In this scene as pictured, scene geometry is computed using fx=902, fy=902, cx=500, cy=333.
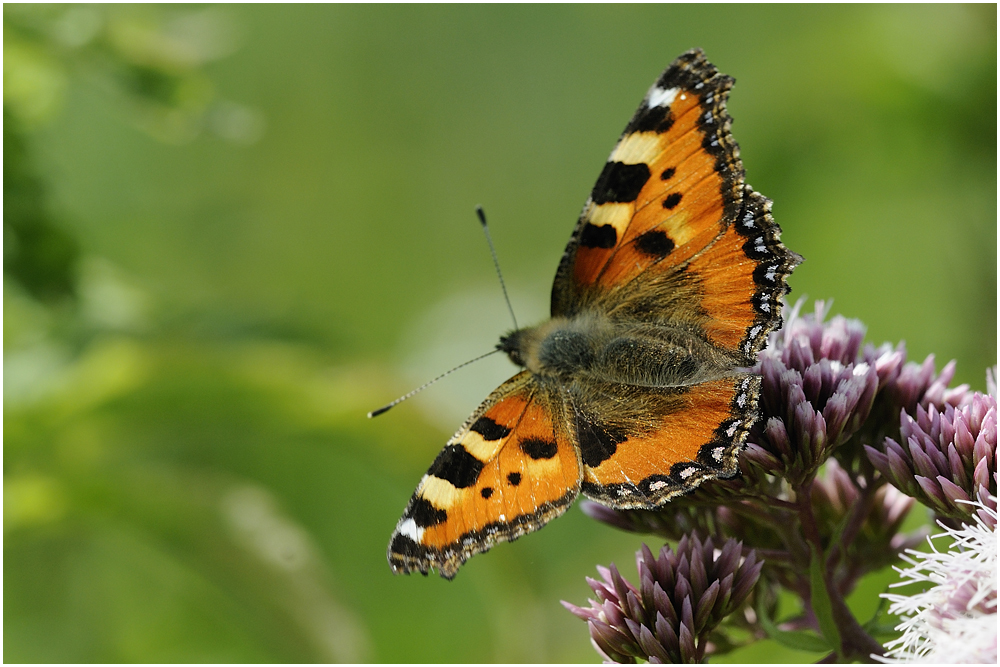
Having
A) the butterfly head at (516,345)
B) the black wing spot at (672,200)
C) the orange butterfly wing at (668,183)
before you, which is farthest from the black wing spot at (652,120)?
the butterfly head at (516,345)

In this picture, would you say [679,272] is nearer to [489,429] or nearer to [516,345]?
[516,345]

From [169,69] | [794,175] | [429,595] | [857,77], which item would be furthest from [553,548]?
[169,69]

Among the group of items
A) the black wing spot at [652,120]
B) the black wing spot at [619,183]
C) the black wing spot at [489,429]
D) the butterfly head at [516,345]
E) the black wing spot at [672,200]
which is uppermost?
the black wing spot at [652,120]

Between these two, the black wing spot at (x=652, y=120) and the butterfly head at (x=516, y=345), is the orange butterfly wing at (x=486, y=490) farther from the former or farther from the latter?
the black wing spot at (x=652, y=120)

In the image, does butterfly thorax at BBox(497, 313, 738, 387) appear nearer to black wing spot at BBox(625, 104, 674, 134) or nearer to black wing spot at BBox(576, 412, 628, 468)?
black wing spot at BBox(576, 412, 628, 468)

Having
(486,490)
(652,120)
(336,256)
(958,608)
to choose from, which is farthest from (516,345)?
(336,256)

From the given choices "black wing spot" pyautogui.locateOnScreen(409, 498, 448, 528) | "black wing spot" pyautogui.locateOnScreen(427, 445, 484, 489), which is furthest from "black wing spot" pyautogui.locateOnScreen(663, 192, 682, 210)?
"black wing spot" pyautogui.locateOnScreen(409, 498, 448, 528)

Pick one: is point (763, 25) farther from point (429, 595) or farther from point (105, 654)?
point (105, 654)
